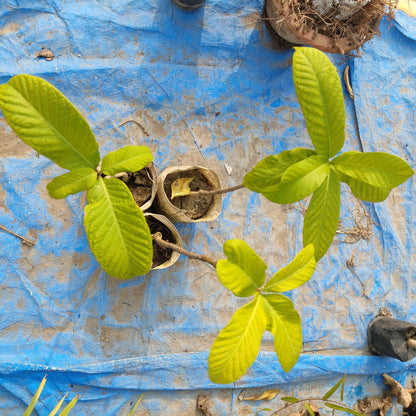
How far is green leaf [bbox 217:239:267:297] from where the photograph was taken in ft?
3.03

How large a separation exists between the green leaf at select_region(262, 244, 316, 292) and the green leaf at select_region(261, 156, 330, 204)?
0.46ft

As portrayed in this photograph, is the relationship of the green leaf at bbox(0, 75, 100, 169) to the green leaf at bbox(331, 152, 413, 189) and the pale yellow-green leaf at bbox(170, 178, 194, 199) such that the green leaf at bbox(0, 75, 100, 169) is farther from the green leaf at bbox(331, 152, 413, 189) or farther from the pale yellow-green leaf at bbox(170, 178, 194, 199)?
the green leaf at bbox(331, 152, 413, 189)

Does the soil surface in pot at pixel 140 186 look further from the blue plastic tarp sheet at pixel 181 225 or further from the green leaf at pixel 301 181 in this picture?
the green leaf at pixel 301 181

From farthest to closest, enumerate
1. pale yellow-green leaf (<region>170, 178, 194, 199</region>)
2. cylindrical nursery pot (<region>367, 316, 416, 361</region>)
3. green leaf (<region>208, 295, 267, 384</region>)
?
cylindrical nursery pot (<region>367, 316, 416, 361</region>)
pale yellow-green leaf (<region>170, 178, 194, 199</region>)
green leaf (<region>208, 295, 267, 384</region>)

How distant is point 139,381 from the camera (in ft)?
5.31

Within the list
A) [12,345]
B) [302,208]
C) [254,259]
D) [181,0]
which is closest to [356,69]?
[302,208]

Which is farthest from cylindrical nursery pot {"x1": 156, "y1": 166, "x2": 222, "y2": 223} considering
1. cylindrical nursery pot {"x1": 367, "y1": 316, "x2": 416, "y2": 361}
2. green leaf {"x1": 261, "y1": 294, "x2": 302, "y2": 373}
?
cylindrical nursery pot {"x1": 367, "y1": 316, "x2": 416, "y2": 361}

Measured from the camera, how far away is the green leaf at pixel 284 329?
932 millimetres

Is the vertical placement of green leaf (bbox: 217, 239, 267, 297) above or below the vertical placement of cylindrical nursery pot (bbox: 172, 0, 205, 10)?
below

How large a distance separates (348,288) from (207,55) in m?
1.31

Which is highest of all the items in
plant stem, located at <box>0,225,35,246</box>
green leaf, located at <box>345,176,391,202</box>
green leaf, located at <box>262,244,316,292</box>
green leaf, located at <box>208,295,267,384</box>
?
green leaf, located at <box>345,176,391,202</box>

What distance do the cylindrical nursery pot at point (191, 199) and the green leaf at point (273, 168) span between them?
1.40 ft

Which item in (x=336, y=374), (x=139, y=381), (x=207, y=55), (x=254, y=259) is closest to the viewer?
(x=254, y=259)

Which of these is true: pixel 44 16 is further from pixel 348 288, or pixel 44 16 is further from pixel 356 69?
pixel 348 288
